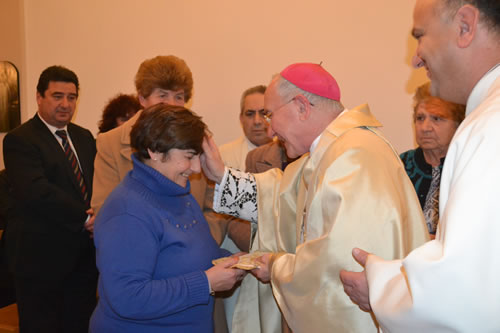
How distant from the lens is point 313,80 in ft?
6.95

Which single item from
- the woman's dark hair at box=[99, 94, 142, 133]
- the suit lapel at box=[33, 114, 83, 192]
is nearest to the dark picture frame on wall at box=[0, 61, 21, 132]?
the woman's dark hair at box=[99, 94, 142, 133]

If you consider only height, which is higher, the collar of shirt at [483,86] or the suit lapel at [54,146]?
the collar of shirt at [483,86]

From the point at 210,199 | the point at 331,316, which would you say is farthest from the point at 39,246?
the point at 331,316

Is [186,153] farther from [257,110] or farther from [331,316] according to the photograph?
[257,110]

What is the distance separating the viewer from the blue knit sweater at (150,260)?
191 centimetres

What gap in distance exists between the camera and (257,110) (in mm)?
3914

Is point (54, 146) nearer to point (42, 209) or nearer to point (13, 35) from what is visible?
point (42, 209)

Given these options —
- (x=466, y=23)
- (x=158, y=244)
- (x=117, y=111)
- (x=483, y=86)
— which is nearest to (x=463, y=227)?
(x=483, y=86)

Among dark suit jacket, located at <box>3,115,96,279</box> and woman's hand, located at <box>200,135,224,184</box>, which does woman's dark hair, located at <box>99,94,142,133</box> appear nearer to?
dark suit jacket, located at <box>3,115,96,279</box>

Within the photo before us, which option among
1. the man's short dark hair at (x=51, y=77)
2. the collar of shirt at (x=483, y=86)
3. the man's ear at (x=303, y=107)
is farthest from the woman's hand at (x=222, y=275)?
the man's short dark hair at (x=51, y=77)

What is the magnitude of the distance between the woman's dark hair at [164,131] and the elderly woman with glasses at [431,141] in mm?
1571

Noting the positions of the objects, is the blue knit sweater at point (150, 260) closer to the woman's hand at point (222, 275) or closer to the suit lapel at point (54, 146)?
the woman's hand at point (222, 275)

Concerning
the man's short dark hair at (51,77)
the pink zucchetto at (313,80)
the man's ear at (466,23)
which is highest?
the man's ear at (466,23)

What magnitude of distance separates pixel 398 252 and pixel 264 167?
1713mm
